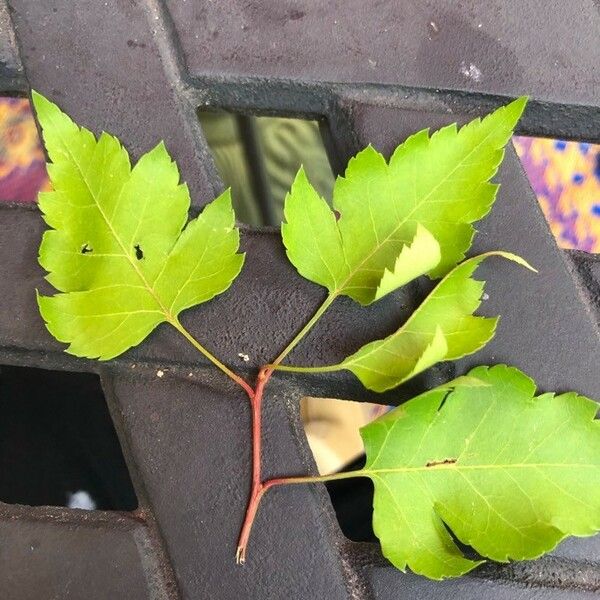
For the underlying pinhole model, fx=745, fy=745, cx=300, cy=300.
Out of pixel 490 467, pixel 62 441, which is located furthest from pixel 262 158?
pixel 490 467

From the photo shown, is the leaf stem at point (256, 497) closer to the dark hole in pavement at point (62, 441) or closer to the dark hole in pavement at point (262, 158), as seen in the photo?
the dark hole in pavement at point (62, 441)

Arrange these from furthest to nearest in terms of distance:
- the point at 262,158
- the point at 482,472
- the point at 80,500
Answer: the point at 262,158 < the point at 80,500 < the point at 482,472

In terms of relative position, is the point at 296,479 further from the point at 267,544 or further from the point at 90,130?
the point at 90,130

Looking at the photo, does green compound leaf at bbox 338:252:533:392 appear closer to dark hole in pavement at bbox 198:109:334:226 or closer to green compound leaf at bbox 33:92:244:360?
green compound leaf at bbox 33:92:244:360

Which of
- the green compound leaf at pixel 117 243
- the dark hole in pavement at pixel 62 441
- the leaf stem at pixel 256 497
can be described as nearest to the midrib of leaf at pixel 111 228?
the green compound leaf at pixel 117 243

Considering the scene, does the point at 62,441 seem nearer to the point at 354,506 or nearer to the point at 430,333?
the point at 354,506

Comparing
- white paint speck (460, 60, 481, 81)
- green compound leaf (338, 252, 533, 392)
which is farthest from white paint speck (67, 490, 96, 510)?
white paint speck (460, 60, 481, 81)
